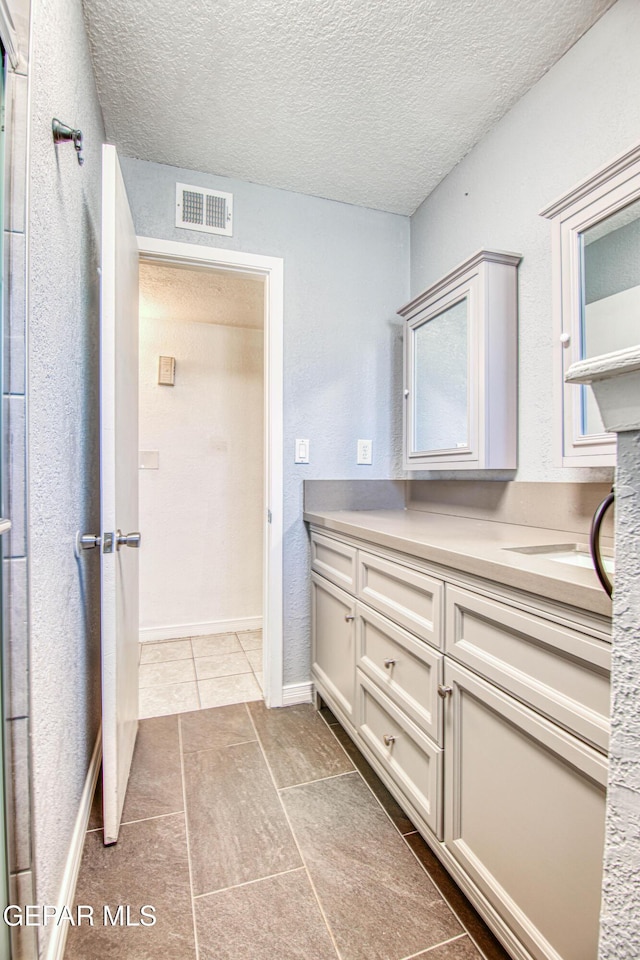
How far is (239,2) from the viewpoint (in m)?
1.27

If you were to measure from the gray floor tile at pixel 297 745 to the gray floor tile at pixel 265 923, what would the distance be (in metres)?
0.40

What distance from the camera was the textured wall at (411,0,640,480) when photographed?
1.26 meters

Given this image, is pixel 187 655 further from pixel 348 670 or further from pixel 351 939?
pixel 351 939

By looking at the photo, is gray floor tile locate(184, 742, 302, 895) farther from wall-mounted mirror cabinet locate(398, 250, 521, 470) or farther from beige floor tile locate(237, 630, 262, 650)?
wall-mounted mirror cabinet locate(398, 250, 521, 470)

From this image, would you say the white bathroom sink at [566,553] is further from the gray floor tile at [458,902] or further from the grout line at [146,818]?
the grout line at [146,818]

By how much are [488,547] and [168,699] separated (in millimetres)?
1825

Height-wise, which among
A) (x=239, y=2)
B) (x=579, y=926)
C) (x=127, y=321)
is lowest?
(x=579, y=926)

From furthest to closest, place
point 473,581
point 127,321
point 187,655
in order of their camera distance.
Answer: point 187,655
point 127,321
point 473,581

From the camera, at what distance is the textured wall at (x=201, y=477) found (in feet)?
10.2

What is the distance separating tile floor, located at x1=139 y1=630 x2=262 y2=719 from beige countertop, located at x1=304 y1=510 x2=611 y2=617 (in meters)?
1.00

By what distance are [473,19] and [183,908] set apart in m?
2.54

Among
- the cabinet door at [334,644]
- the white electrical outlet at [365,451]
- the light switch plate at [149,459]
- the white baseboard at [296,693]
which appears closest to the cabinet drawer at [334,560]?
the cabinet door at [334,644]

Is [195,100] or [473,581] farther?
[195,100]

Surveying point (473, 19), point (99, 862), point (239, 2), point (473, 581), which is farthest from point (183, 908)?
point (473, 19)
